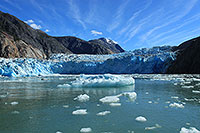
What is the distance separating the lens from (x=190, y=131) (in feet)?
10.7

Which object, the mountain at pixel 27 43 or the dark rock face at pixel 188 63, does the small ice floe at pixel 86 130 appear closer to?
the dark rock face at pixel 188 63

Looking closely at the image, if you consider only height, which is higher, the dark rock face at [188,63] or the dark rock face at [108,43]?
the dark rock face at [108,43]

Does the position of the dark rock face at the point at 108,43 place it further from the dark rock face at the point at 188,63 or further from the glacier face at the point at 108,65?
the dark rock face at the point at 188,63

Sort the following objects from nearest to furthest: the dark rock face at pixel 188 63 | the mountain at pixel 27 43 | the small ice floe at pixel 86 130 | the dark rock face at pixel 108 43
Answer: the small ice floe at pixel 86 130
the dark rock face at pixel 188 63
the mountain at pixel 27 43
the dark rock face at pixel 108 43

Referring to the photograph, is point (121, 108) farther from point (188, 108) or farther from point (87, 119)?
point (188, 108)

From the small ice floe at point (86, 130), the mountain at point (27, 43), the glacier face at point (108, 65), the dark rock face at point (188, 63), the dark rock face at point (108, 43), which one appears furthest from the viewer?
the dark rock face at point (108, 43)

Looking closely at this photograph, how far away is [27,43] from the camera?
190 feet

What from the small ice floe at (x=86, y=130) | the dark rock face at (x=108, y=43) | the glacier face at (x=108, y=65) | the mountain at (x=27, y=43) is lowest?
the small ice floe at (x=86, y=130)

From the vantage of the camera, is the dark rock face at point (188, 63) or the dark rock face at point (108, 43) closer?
the dark rock face at point (188, 63)

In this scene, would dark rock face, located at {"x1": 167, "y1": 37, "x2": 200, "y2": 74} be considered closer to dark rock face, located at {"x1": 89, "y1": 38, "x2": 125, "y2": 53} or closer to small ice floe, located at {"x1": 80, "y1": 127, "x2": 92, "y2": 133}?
small ice floe, located at {"x1": 80, "y1": 127, "x2": 92, "y2": 133}

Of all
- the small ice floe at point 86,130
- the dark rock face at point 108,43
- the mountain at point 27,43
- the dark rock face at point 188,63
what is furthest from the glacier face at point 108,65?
the dark rock face at point 108,43

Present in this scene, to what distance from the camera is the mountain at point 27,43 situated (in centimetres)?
4722

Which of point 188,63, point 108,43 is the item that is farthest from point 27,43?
point 108,43

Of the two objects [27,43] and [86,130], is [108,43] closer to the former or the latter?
[27,43]
